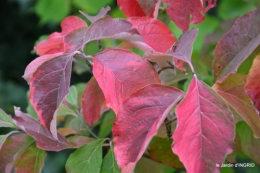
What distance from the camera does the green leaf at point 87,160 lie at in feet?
1.96

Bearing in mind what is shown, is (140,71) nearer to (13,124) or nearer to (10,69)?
(13,124)

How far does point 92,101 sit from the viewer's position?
2.02 ft

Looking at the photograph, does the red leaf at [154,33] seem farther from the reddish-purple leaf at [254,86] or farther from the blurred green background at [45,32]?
the blurred green background at [45,32]

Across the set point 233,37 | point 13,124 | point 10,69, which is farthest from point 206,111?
point 10,69

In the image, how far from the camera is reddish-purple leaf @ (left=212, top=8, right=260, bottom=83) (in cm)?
56

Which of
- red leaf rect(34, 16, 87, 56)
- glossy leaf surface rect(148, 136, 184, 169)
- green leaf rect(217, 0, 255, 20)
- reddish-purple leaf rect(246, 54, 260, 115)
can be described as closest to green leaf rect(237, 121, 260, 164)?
glossy leaf surface rect(148, 136, 184, 169)

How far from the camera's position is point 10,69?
2658mm

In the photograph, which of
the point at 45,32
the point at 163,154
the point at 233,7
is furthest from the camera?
the point at 45,32

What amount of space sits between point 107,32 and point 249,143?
13.0 inches

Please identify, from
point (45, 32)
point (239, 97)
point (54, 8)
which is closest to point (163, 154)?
point (239, 97)

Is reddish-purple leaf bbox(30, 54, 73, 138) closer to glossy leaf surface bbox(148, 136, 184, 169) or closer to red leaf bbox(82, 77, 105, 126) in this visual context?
red leaf bbox(82, 77, 105, 126)

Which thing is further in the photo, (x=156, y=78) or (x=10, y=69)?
(x=10, y=69)

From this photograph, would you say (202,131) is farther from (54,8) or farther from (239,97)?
(54,8)

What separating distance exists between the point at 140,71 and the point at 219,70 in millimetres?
115
